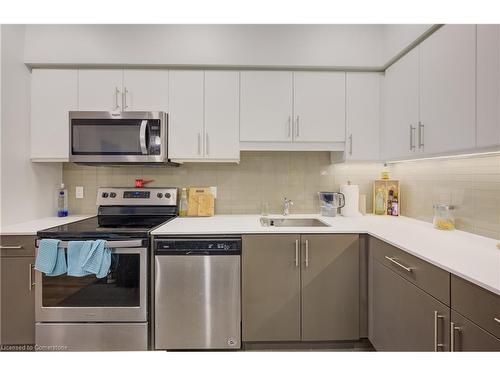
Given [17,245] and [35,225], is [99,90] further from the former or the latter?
[17,245]

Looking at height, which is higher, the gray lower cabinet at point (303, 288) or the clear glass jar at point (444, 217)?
the clear glass jar at point (444, 217)

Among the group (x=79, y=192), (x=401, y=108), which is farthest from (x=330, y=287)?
(x=79, y=192)

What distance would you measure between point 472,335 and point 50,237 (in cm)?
221

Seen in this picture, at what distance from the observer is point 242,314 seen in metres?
2.03

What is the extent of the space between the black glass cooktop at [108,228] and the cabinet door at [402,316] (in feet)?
4.84

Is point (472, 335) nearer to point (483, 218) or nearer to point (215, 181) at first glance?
point (483, 218)

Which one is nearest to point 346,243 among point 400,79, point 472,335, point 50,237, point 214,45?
→ point 472,335

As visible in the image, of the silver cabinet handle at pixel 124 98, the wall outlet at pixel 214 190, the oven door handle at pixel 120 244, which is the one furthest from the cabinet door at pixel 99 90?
the oven door handle at pixel 120 244

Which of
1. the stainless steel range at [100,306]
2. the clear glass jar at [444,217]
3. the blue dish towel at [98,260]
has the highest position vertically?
the clear glass jar at [444,217]

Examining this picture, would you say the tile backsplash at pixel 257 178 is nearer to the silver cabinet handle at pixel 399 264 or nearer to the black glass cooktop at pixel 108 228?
the black glass cooktop at pixel 108 228

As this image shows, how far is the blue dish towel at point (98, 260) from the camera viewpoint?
1854 millimetres

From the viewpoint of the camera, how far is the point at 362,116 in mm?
2438

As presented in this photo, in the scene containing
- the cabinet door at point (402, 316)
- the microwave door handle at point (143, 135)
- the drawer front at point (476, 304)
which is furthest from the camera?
the microwave door handle at point (143, 135)

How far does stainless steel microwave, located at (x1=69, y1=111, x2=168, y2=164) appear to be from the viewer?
221 centimetres
